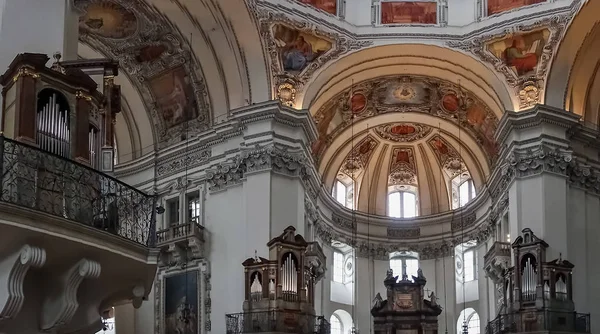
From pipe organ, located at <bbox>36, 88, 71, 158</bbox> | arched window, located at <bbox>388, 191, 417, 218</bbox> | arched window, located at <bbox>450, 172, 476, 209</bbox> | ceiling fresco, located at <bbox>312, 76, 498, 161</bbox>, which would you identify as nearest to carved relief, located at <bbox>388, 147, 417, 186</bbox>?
arched window, located at <bbox>388, 191, 417, 218</bbox>

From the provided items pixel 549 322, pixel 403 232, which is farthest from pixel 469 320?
pixel 549 322

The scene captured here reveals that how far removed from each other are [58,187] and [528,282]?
607 inches

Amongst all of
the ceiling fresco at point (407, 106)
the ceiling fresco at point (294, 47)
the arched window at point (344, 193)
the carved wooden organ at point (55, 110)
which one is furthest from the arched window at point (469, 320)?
the carved wooden organ at point (55, 110)

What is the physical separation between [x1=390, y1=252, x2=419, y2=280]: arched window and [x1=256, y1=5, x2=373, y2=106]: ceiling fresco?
34.5 feet

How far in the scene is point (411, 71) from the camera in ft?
94.4

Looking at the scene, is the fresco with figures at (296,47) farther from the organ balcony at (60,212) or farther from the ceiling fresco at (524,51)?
the organ balcony at (60,212)

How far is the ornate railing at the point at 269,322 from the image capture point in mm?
22828

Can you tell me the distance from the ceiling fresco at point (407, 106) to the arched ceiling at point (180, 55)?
4.01m

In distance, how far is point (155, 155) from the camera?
2736 cm

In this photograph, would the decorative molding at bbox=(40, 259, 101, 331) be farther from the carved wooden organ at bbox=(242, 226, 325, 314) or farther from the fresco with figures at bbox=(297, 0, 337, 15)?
the fresco with figures at bbox=(297, 0, 337, 15)

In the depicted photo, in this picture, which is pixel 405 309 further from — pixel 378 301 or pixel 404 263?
pixel 404 263

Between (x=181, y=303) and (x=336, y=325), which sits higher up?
(x=181, y=303)

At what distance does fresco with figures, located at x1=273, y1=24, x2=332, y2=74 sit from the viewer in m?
25.8

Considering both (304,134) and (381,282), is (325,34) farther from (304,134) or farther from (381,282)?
(381,282)
